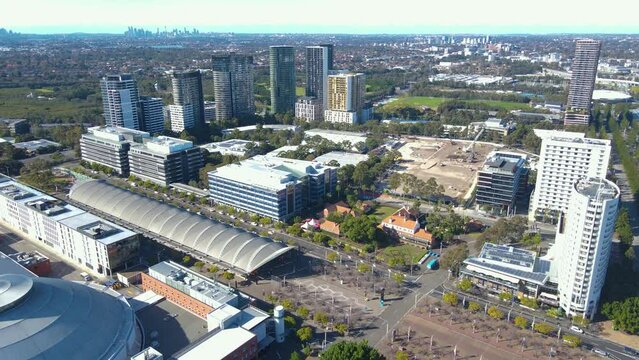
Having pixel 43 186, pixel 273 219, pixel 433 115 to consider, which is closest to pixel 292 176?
pixel 273 219

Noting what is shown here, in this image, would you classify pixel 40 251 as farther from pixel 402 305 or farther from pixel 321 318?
pixel 402 305

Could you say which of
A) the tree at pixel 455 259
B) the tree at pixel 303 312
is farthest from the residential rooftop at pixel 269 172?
the tree at pixel 455 259

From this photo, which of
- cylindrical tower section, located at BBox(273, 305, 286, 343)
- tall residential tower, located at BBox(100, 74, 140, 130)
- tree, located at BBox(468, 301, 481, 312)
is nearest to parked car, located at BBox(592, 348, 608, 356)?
tree, located at BBox(468, 301, 481, 312)

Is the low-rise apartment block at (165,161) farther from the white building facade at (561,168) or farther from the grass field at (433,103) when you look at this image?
the grass field at (433,103)

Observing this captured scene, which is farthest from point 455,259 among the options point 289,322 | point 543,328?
point 289,322

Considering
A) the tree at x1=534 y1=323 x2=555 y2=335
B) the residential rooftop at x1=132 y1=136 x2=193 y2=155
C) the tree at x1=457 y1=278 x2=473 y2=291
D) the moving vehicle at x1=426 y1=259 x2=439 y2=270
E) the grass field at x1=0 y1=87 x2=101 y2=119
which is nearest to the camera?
the tree at x1=534 y1=323 x2=555 y2=335

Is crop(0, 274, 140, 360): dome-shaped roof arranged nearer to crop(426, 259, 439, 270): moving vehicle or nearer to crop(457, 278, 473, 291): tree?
crop(457, 278, 473, 291): tree

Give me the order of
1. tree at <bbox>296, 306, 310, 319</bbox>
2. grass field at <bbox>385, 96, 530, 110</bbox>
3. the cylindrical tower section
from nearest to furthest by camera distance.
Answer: the cylindrical tower section, tree at <bbox>296, 306, 310, 319</bbox>, grass field at <bbox>385, 96, 530, 110</bbox>

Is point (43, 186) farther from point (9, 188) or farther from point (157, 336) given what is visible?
point (157, 336)
